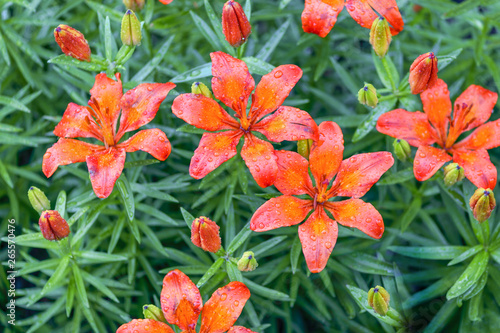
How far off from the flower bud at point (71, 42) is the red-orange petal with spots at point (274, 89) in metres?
0.60

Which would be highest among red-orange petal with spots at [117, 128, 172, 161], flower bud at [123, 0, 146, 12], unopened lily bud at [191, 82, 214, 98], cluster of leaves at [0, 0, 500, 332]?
flower bud at [123, 0, 146, 12]

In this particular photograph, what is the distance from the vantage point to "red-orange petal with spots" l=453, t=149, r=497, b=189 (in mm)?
1744

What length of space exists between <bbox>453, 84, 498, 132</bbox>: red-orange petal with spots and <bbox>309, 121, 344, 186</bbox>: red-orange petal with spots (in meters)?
0.51

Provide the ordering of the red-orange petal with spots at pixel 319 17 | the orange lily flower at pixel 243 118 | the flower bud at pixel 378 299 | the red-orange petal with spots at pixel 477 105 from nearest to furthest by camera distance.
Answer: the flower bud at pixel 378 299 → the orange lily flower at pixel 243 118 → the red-orange petal with spots at pixel 319 17 → the red-orange petal with spots at pixel 477 105

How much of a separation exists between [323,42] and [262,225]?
48.7 inches

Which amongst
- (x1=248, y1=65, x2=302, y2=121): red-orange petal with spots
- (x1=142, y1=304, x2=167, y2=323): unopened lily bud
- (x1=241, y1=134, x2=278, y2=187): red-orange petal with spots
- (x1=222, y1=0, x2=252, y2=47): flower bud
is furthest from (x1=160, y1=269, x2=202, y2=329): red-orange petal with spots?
(x1=222, y1=0, x2=252, y2=47): flower bud

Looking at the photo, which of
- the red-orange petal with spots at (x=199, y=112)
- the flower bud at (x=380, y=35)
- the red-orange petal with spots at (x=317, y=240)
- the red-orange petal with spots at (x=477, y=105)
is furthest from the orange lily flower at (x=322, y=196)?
the red-orange petal with spots at (x=477, y=105)

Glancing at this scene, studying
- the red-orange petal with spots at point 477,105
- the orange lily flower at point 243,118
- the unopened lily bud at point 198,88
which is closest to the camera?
the orange lily flower at point 243,118

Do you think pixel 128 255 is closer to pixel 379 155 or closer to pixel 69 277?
pixel 69 277

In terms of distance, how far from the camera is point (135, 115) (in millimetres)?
1784

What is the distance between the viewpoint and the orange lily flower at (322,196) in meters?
1.60

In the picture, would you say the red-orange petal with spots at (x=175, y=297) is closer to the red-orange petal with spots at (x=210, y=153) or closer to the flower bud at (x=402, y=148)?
the red-orange petal with spots at (x=210, y=153)

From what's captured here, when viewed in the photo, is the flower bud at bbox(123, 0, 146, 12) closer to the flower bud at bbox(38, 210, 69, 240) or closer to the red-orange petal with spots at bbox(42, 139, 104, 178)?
the red-orange petal with spots at bbox(42, 139, 104, 178)

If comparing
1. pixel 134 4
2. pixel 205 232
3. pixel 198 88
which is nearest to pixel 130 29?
pixel 134 4
